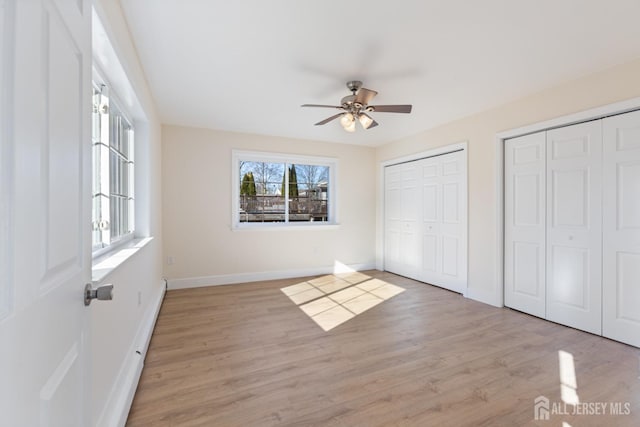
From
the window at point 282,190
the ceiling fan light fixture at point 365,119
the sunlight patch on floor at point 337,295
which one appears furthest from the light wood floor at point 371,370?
the ceiling fan light fixture at point 365,119

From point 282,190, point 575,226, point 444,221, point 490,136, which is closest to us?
point 575,226

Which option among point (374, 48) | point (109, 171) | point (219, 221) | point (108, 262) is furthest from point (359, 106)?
point (219, 221)

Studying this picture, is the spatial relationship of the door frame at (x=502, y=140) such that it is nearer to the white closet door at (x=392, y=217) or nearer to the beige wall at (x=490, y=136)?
the beige wall at (x=490, y=136)

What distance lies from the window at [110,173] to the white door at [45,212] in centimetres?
103

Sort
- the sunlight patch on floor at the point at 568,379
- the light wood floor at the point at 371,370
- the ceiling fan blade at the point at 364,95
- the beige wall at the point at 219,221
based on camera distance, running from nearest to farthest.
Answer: the light wood floor at the point at 371,370 < the sunlight patch on floor at the point at 568,379 < the ceiling fan blade at the point at 364,95 < the beige wall at the point at 219,221

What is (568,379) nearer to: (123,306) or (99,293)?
(99,293)

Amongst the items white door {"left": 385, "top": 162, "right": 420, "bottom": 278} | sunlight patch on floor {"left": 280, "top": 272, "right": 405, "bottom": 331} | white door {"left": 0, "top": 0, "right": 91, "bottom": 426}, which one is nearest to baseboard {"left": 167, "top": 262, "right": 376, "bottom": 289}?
sunlight patch on floor {"left": 280, "top": 272, "right": 405, "bottom": 331}

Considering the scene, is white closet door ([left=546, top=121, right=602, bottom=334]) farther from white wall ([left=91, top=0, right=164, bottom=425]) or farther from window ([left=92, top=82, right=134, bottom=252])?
window ([left=92, top=82, right=134, bottom=252])

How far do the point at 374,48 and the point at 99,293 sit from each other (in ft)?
7.94

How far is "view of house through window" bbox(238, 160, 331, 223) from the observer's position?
5086 mm

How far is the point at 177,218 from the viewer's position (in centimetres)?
453

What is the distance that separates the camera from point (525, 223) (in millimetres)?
3508

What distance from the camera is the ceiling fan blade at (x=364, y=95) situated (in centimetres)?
289

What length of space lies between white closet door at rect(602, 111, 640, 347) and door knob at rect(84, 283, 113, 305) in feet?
12.3
